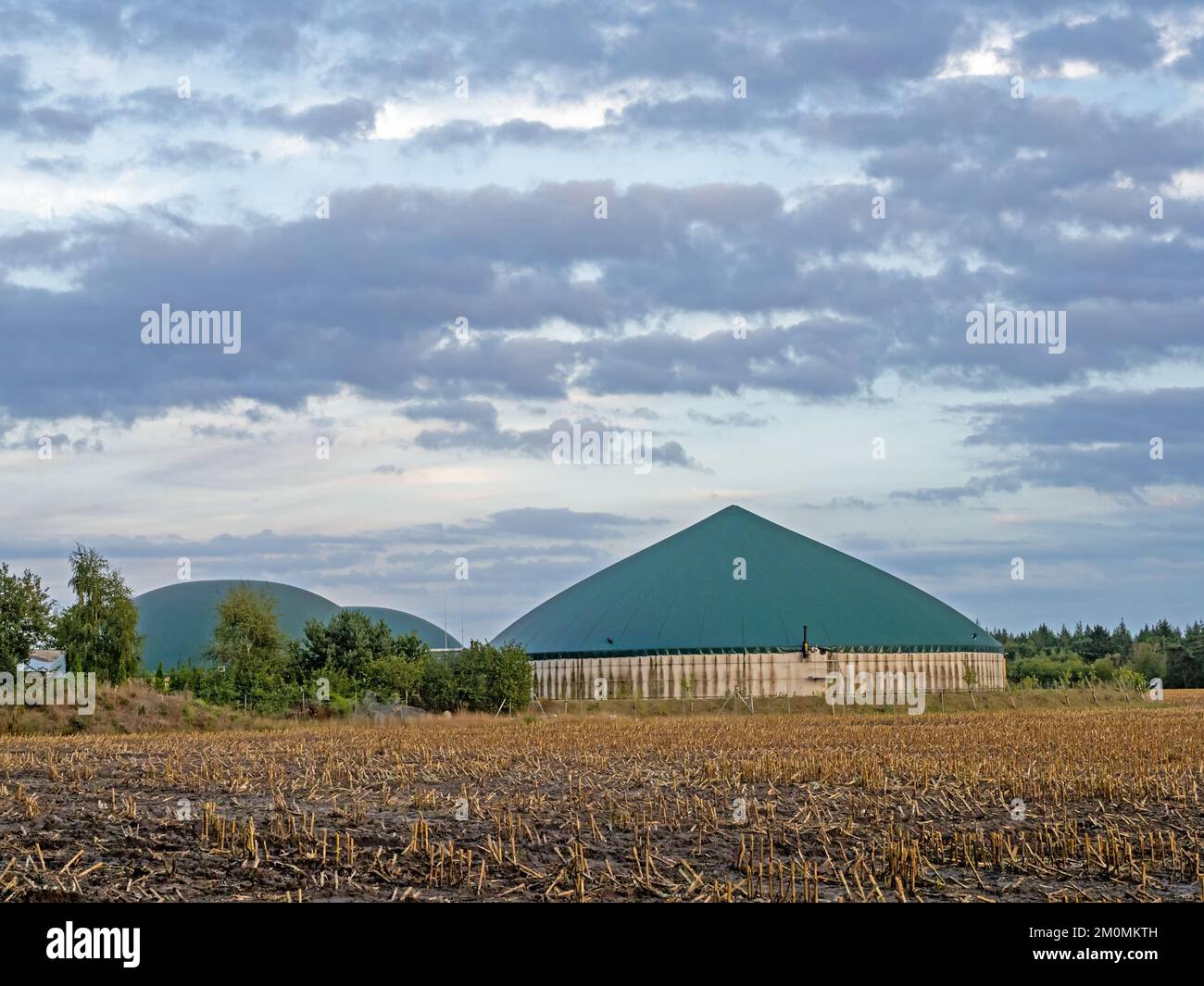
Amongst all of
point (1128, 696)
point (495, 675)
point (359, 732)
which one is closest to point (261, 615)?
point (495, 675)

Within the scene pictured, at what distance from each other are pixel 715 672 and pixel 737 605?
687 centimetres

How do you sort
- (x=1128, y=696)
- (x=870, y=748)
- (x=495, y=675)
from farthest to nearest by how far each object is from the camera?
(x=1128, y=696) → (x=495, y=675) → (x=870, y=748)

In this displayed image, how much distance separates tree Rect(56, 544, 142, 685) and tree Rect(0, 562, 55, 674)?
7.64 metres

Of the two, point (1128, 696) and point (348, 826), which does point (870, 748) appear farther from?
point (1128, 696)

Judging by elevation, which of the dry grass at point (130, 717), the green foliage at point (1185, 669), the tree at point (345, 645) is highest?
the tree at point (345, 645)

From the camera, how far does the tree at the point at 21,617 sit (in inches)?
2694

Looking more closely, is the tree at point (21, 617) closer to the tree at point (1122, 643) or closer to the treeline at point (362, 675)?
the treeline at point (362, 675)

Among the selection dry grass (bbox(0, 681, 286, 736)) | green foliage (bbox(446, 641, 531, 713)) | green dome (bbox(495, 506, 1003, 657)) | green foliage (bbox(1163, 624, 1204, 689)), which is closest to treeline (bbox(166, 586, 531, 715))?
green foliage (bbox(446, 641, 531, 713))

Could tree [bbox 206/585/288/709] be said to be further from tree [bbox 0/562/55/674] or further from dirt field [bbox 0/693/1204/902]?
dirt field [bbox 0/693/1204/902]

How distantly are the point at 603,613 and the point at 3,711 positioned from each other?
51.6 m

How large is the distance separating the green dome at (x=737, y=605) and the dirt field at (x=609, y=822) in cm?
5075

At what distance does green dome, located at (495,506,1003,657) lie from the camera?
92562 mm

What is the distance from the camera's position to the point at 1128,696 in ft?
288

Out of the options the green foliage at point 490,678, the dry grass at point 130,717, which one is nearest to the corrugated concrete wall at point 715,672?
the green foliage at point 490,678
